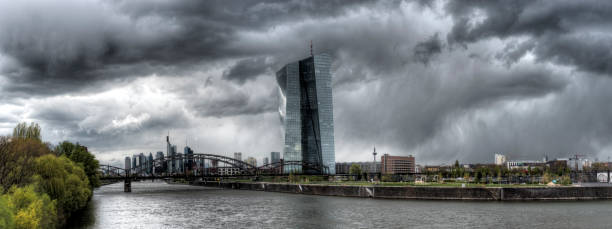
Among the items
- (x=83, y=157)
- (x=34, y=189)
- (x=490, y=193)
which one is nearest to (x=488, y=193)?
(x=490, y=193)

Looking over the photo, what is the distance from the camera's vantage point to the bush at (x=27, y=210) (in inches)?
983

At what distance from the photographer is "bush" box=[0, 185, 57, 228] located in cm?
2498

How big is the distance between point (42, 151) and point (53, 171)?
15.8m

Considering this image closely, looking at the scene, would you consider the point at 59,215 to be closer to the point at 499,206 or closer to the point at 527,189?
the point at 499,206

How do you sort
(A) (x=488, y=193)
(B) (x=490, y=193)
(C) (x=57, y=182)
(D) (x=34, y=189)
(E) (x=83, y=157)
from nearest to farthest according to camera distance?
1. (D) (x=34, y=189)
2. (C) (x=57, y=182)
3. (B) (x=490, y=193)
4. (A) (x=488, y=193)
5. (E) (x=83, y=157)

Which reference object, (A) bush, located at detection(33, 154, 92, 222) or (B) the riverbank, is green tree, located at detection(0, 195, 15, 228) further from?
(B) the riverbank

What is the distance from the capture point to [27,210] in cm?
2677

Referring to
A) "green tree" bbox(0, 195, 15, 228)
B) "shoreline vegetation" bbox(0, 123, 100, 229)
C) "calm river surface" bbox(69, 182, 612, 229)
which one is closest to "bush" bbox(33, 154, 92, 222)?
"shoreline vegetation" bbox(0, 123, 100, 229)

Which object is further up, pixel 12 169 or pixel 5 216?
pixel 12 169

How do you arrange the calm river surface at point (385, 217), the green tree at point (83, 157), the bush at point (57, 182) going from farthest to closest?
the green tree at point (83, 157)
the calm river surface at point (385, 217)
the bush at point (57, 182)

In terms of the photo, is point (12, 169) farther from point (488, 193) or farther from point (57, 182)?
point (488, 193)

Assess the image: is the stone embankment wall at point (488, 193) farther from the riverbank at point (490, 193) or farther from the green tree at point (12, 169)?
the green tree at point (12, 169)

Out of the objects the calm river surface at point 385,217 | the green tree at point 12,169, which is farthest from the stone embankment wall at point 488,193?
the green tree at point 12,169

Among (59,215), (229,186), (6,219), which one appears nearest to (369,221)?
Answer: (59,215)
